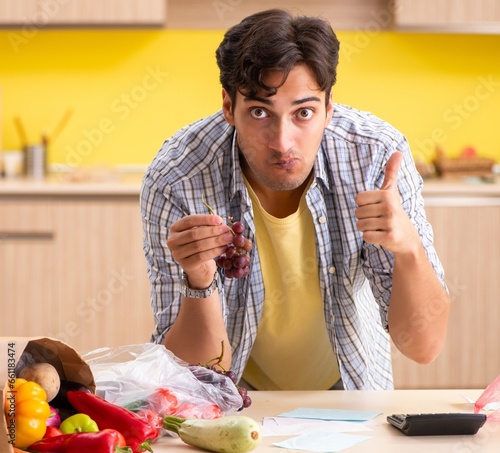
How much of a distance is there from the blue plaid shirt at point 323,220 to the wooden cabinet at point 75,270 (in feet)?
4.90

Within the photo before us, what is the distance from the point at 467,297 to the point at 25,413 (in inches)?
103

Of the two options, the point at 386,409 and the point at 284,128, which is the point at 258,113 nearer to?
the point at 284,128

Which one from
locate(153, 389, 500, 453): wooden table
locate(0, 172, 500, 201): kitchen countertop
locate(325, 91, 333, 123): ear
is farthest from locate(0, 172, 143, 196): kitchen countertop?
locate(153, 389, 500, 453): wooden table

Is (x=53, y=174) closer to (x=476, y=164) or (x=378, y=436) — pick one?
(x=476, y=164)

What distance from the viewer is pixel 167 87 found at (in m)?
4.00

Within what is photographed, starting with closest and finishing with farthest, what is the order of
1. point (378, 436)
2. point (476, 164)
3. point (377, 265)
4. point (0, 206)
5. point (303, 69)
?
point (378, 436)
point (303, 69)
point (377, 265)
point (0, 206)
point (476, 164)

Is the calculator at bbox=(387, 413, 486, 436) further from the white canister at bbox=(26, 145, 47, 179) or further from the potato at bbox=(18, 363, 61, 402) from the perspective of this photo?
the white canister at bbox=(26, 145, 47, 179)

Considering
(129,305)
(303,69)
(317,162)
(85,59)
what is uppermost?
(85,59)

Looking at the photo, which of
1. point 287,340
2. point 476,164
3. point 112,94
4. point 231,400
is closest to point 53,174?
point 112,94

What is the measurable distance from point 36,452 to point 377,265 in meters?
0.94

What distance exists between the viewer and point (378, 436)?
138 centimetres

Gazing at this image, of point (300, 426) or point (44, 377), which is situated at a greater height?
point (44, 377)

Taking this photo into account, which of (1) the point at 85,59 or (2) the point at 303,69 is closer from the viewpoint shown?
(2) the point at 303,69

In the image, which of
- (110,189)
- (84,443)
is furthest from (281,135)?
(110,189)
